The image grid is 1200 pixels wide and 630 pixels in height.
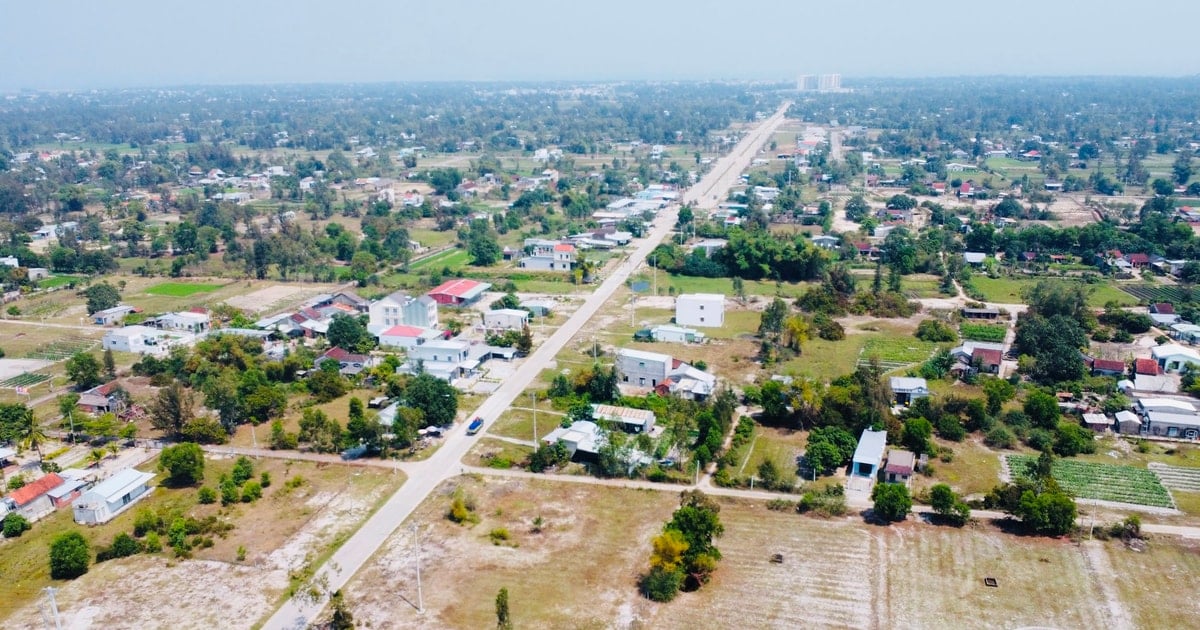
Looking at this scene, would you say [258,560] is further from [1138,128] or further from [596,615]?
[1138,128]

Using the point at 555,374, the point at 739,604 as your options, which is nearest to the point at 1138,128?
the point at 555,374

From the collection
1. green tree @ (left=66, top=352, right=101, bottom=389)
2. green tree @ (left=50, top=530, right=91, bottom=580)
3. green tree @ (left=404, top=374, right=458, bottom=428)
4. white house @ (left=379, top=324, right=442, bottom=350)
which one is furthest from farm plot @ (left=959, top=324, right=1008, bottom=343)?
green tree @ (left=66, top=352, right=101, bottom=389)

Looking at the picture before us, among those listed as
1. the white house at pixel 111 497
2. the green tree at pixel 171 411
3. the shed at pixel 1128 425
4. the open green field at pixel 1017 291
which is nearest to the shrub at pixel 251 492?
the white house at pixel 111 497

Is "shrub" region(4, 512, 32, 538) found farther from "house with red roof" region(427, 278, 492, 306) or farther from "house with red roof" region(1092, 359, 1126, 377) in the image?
"house with red roof" region(1092, 359, 1126, 377)

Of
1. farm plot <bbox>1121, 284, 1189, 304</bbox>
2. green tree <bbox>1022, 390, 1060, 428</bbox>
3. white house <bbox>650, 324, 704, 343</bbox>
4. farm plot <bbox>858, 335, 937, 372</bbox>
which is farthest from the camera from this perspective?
farm plot <bbox>1121, 284, 1189, 304</bbox>

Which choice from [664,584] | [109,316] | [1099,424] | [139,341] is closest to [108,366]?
[139,341]

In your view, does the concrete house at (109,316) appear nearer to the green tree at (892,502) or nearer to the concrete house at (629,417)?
the concrete house at (629,417)
